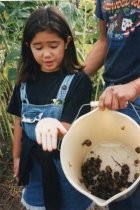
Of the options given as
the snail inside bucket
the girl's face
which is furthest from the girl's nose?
the snail inside bucket

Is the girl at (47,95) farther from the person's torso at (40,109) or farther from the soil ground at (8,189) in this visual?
the soil ground at (8,189)

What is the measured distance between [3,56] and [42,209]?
814 mm

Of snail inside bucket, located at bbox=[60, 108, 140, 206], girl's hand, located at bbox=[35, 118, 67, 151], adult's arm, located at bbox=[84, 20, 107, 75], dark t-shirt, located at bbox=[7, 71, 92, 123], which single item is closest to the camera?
girl's hand, located at bbox=[35, 118, 67, 151]

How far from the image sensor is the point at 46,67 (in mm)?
1319

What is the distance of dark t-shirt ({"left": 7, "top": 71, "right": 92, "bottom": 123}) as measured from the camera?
1.27m

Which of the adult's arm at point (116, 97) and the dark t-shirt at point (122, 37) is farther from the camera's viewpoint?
the dark t-shirt at point (122, 37)

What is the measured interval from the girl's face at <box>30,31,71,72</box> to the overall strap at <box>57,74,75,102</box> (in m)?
0.05

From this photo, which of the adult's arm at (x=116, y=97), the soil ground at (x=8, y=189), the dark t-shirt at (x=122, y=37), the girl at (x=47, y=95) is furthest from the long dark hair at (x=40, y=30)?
the soil ground at (x=8, y=189)

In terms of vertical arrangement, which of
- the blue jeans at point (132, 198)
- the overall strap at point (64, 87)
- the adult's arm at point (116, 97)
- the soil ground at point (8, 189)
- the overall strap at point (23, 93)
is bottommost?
the soil ground at point (8, 189)

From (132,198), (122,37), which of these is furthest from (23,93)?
(132,198)

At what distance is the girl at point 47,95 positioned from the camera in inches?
50.5

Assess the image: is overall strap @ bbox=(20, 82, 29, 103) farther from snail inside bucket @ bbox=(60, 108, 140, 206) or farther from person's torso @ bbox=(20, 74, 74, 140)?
snail inside bucket @ bbox=(60, 108, 140, 206)

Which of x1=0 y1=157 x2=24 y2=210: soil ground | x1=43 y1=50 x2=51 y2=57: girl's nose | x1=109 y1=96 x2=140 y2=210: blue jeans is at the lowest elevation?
x1=0 y1=157 x2=24 y2=210: soil ground

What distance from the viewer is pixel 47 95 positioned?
1306 millimetres
